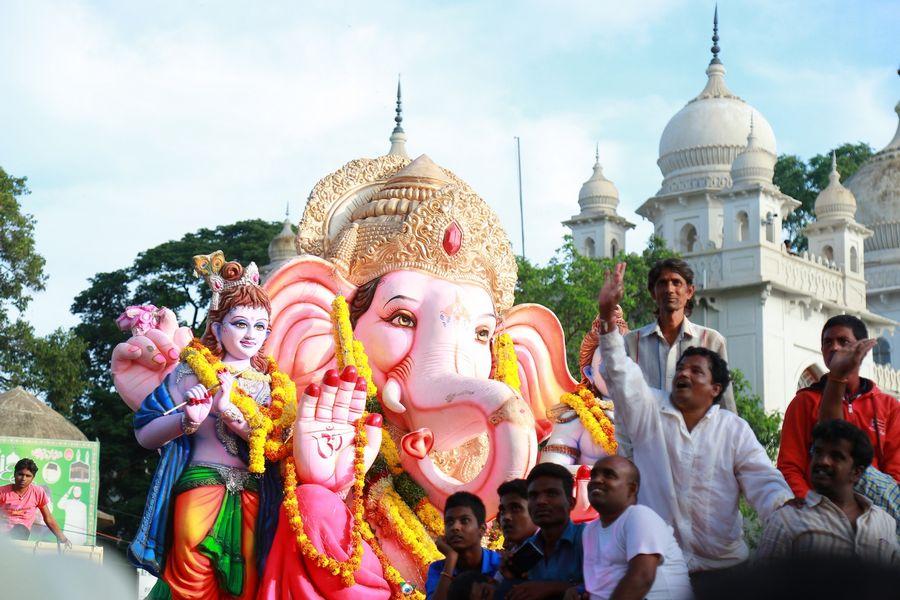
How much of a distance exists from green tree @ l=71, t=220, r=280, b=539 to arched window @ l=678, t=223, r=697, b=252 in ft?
37.6

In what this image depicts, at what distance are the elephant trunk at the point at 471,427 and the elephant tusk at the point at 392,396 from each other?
6 centimetres

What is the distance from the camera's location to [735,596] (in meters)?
2.11

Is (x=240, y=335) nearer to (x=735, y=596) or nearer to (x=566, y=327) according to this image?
(x=735, y=596)

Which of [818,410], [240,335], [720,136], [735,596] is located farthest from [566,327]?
[735,596]

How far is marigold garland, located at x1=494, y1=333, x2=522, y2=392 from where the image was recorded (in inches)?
333

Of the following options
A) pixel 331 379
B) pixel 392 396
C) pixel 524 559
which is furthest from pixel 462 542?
pixel 392 396

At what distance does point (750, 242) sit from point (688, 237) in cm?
299

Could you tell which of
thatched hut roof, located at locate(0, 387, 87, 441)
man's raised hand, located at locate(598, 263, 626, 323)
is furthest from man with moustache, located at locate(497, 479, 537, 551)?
thatched hut roof, located at locate(0, 387, 87, 441)

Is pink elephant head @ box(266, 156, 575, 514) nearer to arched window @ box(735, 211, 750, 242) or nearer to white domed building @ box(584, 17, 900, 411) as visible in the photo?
white domed building @ box(584, 17, 900, 411)

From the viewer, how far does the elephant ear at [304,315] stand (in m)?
8.20

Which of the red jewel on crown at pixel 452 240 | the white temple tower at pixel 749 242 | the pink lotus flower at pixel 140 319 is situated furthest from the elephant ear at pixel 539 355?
the white temple tower at pixel 749 242

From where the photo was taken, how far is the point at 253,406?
730cm

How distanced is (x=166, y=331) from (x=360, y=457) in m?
1.45

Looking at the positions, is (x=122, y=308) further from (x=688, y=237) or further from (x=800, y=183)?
(x=800, y=183)
